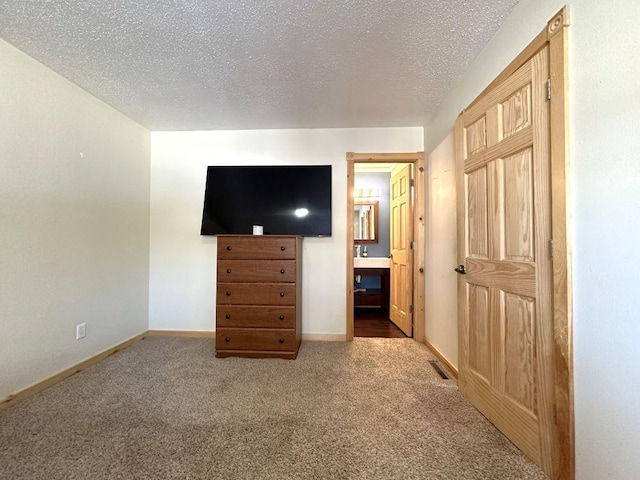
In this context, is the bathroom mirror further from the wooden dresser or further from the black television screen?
the wooden dresser

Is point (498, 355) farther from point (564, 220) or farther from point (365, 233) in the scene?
point (365, 233)

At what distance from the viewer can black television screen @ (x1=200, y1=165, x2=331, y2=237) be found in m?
2.96

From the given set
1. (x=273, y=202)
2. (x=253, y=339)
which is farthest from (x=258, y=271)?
(x=273, y=202)

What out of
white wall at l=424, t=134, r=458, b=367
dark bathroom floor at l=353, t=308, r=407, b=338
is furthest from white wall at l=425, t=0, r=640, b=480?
dark bathroom floor at l=353, t=308, r=407, b=338

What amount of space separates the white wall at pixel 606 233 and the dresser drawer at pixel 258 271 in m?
1.95

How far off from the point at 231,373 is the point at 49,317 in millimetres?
1392

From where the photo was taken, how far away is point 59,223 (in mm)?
2088

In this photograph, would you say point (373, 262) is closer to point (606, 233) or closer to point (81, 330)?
point (606, 233)

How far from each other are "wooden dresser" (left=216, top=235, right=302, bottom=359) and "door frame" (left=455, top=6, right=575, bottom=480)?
1826 millimetres

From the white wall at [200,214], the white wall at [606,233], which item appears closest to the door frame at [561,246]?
the white wall at [606,233]

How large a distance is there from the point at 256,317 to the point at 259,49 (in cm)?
210

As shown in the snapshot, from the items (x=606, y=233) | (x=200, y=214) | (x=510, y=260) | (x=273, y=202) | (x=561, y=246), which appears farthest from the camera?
(x=200, y=214)

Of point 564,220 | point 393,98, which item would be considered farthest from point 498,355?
point 393,98

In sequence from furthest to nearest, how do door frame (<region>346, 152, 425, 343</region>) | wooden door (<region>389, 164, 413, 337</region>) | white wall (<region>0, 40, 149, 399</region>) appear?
wooden door (<region>389, 164, 413, 337</region>) → door frame (<region>346, 152, 425, 343</region>) → white wall (<region>0, 40, 149, 399</region>)
